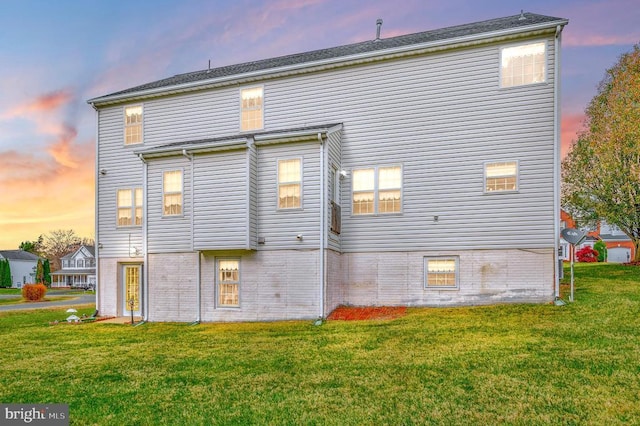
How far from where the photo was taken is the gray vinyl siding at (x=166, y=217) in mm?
13000

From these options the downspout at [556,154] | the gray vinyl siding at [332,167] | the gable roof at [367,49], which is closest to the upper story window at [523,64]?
the downspout at [556,154]

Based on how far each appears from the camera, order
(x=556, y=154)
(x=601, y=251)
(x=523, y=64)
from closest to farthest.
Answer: (x=556, y=154) → (x=523, y=64) → (x=601, y=251)

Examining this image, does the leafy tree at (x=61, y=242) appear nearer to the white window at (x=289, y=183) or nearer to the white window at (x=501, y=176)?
the white window at (x=289, y=183)

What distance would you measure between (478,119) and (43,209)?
3607 centimetres

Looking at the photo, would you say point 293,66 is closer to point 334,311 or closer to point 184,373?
point 334,311

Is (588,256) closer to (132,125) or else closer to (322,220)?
(322,220)

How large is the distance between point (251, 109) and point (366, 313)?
8224mm

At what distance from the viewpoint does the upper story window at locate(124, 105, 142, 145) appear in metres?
15.2

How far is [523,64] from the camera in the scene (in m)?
11.5

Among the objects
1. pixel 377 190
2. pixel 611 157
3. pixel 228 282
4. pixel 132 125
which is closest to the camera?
pixel 228 282

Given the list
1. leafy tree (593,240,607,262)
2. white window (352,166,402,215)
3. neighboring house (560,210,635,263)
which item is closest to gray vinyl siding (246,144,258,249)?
white window (352,166,402,215)

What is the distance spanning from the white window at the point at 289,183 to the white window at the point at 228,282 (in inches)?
98.5

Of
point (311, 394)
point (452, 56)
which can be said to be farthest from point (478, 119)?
point (311, 394)

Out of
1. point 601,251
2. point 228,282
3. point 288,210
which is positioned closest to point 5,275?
point 228,282
